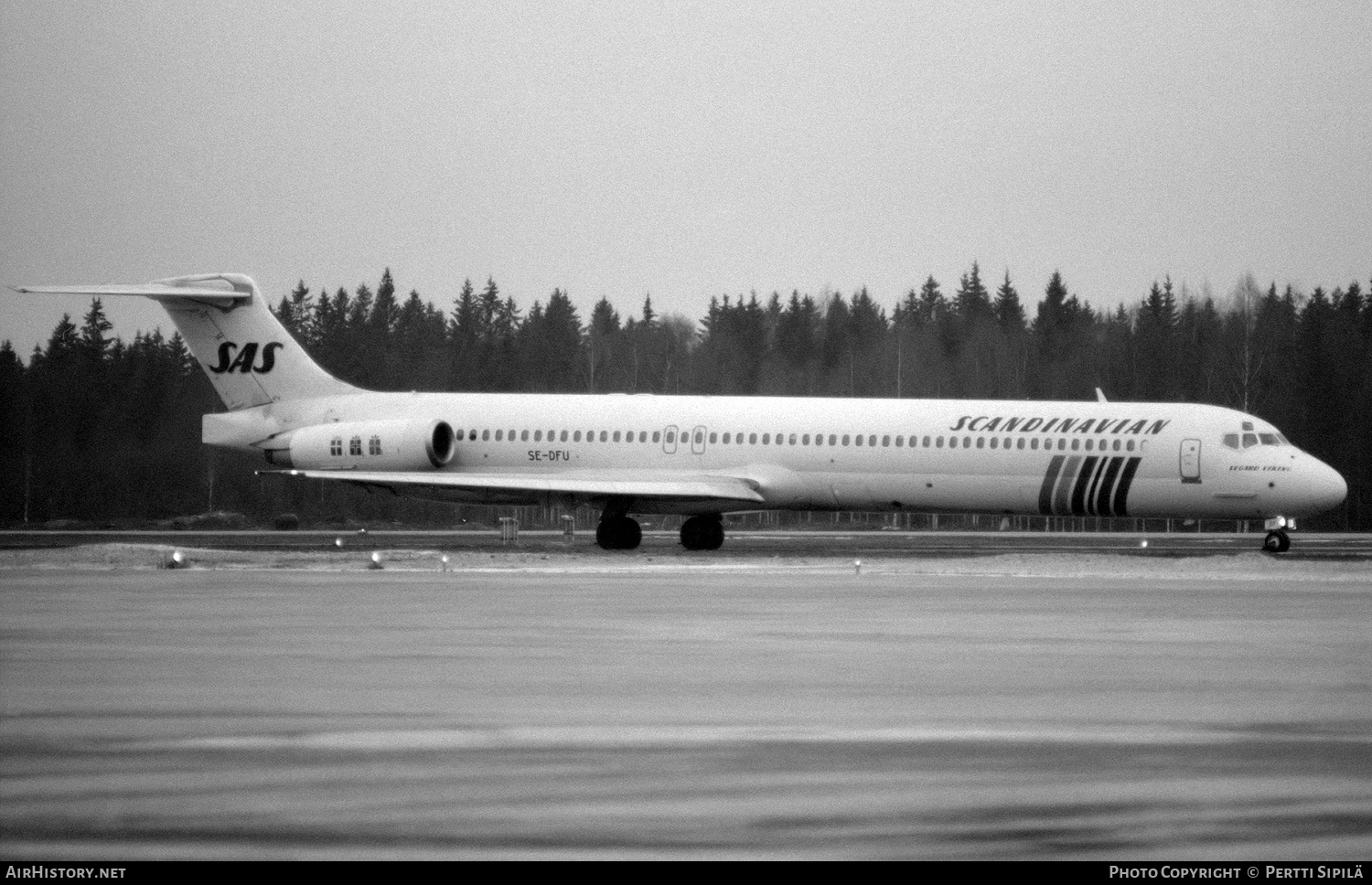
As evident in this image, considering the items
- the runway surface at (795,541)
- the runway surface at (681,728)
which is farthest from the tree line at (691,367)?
the runway surface at (681,728)

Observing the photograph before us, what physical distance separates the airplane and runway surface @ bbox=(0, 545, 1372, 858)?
47.9ft

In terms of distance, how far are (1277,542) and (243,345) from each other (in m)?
23.3

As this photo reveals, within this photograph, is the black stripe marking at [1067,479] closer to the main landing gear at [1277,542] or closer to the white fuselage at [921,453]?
the white fuselage at [921,453]

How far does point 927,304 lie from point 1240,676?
126390 millimetres

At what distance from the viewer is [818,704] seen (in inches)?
492

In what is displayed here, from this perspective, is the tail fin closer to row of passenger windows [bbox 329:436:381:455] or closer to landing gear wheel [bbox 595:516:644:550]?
row of passenger windows [bbox 329:436:381:455]

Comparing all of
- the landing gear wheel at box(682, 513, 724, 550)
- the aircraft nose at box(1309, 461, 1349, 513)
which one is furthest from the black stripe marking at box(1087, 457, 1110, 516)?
the landing gear wheel at box(682, 513, 724, 550)

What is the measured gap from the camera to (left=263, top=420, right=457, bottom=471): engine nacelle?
40625 millimetres

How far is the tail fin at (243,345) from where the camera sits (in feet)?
142

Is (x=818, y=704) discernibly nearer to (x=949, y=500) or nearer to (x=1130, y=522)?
(x=949, y=500)

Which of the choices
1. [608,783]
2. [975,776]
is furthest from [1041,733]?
[608,783]

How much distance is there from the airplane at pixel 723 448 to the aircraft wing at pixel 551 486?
4cm

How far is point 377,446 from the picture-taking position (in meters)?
40.9

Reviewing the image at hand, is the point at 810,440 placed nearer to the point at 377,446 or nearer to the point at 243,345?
the point at 377,446
